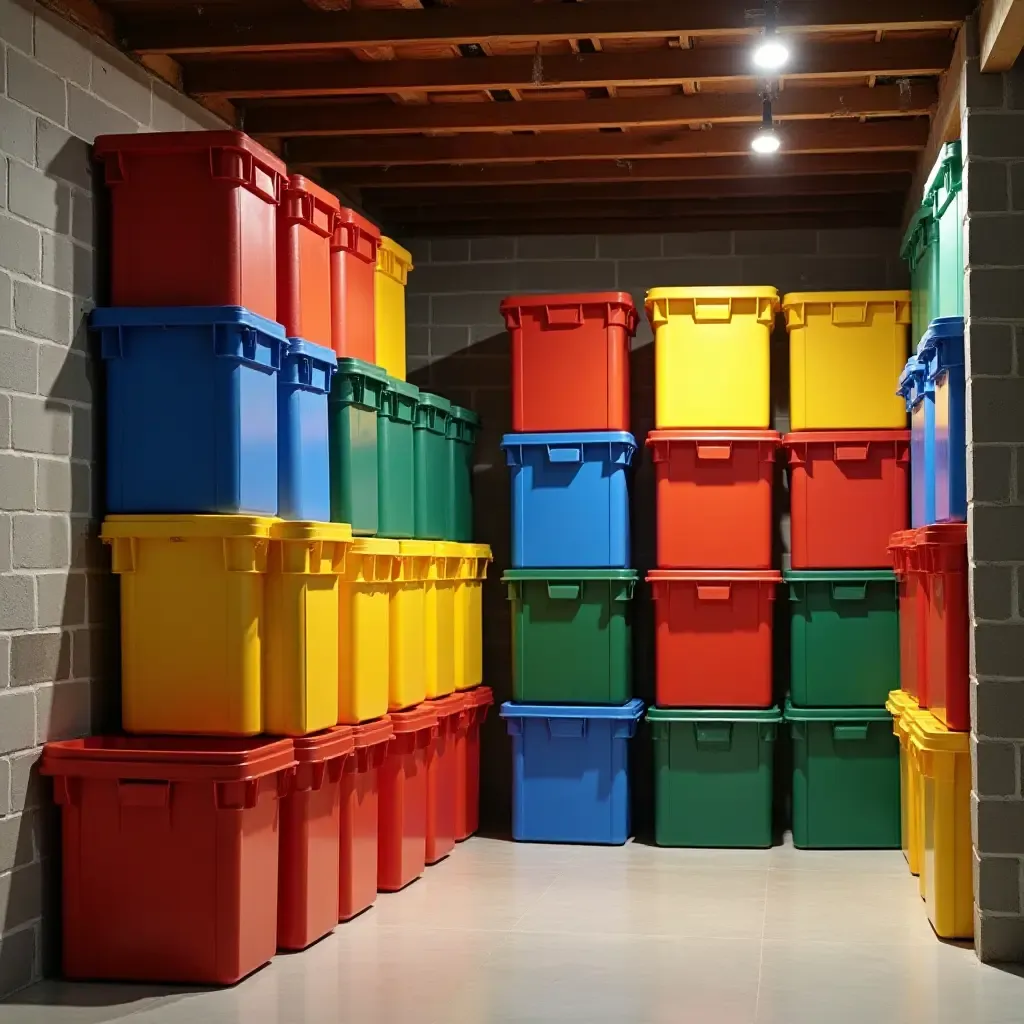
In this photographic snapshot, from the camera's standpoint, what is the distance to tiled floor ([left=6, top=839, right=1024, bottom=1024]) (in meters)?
4.09

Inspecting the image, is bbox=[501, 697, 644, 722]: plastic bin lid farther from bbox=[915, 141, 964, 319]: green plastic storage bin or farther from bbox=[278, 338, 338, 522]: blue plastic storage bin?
bbox=[915, 141, 964, 319]: green plastic storage bin

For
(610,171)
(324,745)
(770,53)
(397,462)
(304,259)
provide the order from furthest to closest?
(610,171)
(397,462)
(304,259)
(770,53)
(324,745)

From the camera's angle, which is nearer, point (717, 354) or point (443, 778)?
point (443, 778)

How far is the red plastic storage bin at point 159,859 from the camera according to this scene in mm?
4301

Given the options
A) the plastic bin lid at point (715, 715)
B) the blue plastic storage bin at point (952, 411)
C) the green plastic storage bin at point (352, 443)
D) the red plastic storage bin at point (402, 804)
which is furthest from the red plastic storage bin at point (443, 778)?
the blue plastic storage bin at point (952, 411)

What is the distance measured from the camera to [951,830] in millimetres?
4875

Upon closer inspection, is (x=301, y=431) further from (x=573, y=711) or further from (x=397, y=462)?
(x=573, y=711)

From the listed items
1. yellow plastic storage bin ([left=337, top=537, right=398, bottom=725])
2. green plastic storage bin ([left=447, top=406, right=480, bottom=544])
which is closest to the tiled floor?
yellow plastic storage bin ([left=337, top=537, right=398, bottom=725])

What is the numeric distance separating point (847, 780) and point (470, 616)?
1886 millimetres

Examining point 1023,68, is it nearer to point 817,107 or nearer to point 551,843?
point 817,107

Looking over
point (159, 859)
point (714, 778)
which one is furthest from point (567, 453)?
point (159, 859)

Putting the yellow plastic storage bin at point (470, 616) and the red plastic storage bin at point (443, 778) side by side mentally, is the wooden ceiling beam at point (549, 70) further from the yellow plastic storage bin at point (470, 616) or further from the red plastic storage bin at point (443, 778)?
the red plastic storage bin at point (443, 778)

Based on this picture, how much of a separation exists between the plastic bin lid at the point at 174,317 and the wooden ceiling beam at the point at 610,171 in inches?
101

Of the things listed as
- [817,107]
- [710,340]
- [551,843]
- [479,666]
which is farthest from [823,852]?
[817,107]
